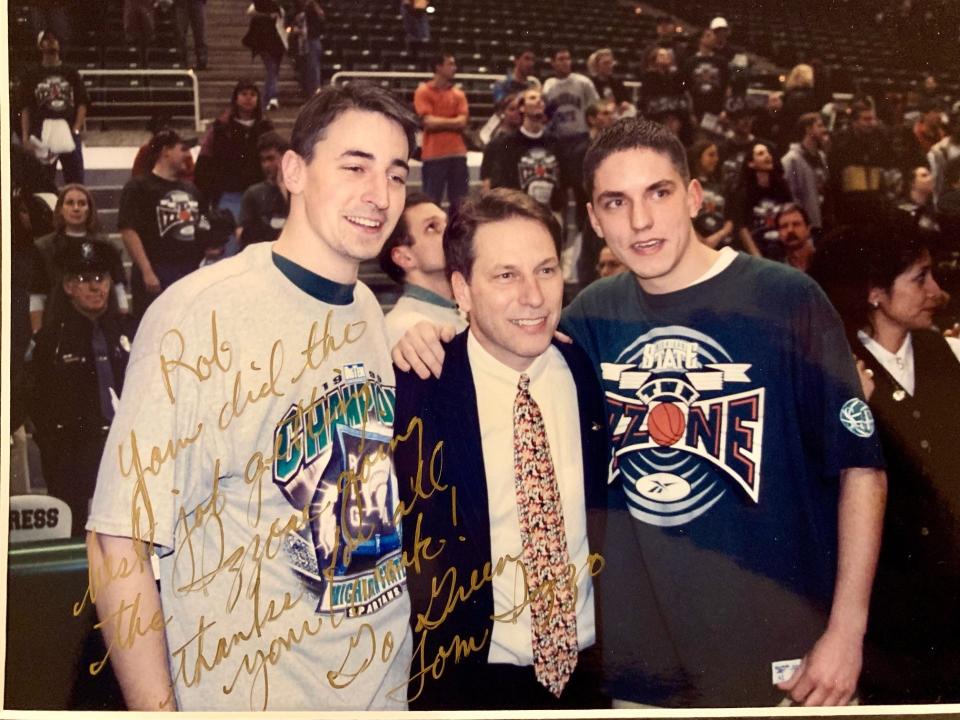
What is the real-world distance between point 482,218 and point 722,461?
0.65 metres

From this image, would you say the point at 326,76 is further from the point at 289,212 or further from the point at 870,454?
the point at 870,454

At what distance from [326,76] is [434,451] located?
74cm

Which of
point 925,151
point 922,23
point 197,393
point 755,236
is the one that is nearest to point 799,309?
point 755,236

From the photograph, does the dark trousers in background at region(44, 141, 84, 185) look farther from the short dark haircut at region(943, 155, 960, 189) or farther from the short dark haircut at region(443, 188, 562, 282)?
the short dark haircut at region(943, 155, 960, 189)

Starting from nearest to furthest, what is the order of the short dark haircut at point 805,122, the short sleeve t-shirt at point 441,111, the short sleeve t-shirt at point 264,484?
1. the short sleeve t-shirt at point 264,484
2. the short sleeve t-shirt at point 441,111
3. the short dark haircut at point 805,122

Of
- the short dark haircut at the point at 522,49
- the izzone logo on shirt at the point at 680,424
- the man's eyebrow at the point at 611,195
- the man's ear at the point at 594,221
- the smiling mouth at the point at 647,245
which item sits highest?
the short dark haircut at the point at 522,49

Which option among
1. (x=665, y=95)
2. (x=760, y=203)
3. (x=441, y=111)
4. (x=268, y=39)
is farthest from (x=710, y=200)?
(x=268, y=39)

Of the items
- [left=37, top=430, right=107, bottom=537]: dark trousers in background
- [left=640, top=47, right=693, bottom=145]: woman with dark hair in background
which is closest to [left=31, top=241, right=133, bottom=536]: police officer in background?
[left=37, top=430, right=107, bottom=537]: dark trousers in background

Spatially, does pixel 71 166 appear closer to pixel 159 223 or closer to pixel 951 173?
pixel 159 223

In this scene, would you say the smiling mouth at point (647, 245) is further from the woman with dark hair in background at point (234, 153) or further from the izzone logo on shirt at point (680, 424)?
the woman with dark hair in background at point (234, 153)

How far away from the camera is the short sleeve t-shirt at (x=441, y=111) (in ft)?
5.77

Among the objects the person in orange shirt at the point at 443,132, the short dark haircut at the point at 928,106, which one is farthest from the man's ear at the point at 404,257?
the short dark haircut at the point at 928,106

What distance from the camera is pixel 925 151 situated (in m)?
1.90

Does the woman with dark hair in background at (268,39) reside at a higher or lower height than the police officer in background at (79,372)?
higher
